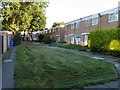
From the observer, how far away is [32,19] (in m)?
53.2

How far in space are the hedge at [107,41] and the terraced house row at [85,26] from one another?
6.61 m

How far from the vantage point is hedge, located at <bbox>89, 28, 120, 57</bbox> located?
1824cm

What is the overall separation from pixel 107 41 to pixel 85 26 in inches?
790

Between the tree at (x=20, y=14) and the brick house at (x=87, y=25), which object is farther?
the tree at (x=20, y=14)

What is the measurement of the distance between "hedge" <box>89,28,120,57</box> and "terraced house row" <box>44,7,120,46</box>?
21.7 feet

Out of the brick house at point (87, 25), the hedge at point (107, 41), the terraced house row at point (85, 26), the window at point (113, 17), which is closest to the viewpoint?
the hedge at point (107, 41)

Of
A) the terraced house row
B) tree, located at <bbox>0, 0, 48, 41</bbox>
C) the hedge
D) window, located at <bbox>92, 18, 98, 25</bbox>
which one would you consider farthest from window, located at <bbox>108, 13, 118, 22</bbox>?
tree, located at <bbox>0, 0, 48, 41</bbox>

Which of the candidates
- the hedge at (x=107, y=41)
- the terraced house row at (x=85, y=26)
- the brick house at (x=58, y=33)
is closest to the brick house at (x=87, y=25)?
the terraced house row at (x=85, y=26)

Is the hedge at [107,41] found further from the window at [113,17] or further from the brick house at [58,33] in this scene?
the brick house at [58,33]

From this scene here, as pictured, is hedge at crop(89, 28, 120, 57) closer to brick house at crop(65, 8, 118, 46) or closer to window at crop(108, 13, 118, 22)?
window at crop(108, 13, 118, 22)

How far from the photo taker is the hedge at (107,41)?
18.2 m

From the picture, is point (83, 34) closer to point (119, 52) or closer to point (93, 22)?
point (93, 22)

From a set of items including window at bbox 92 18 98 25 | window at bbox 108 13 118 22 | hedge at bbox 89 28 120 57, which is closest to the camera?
hedge at bbox 89 28 120 57

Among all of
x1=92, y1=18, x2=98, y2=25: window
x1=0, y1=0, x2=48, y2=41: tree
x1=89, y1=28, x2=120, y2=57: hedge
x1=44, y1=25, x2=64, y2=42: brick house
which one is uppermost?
x1=0, y1=0, x2=48, y2=41: tree
